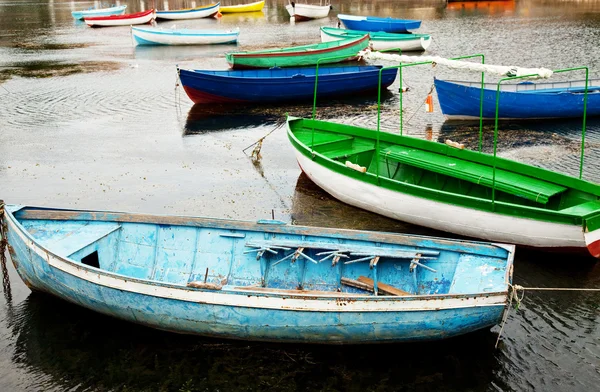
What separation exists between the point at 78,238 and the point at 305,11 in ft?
171

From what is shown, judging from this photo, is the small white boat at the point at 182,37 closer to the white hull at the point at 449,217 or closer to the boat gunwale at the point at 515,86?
the boat gunwale at the point at 515,86

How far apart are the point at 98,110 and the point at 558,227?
2088cm

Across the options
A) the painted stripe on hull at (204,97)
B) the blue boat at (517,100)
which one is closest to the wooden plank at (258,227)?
the blue boat at (517,100)

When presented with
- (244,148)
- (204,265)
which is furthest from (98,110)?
(204,265)

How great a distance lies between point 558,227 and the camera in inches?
506

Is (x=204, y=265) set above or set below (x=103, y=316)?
above

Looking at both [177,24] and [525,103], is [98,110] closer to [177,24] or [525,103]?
[525,103]

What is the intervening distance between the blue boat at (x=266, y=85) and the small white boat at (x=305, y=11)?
33.9 metres

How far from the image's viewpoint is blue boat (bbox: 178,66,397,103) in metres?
26.9

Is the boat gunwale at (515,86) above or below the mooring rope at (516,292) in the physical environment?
above

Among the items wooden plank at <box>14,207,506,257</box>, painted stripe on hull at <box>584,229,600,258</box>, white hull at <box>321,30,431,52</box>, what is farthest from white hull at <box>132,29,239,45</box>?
painted stripe on hull at <box>584,229,600,258</box>

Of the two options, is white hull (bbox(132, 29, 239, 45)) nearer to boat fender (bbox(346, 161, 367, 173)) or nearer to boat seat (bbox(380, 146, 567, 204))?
boat seat (bbox(380, 146, 567, 204))

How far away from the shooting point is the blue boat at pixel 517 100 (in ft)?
74.7

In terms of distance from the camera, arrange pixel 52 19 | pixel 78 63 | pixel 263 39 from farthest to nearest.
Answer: pixel 52 19, pixel 263 39, pixel 78 63
